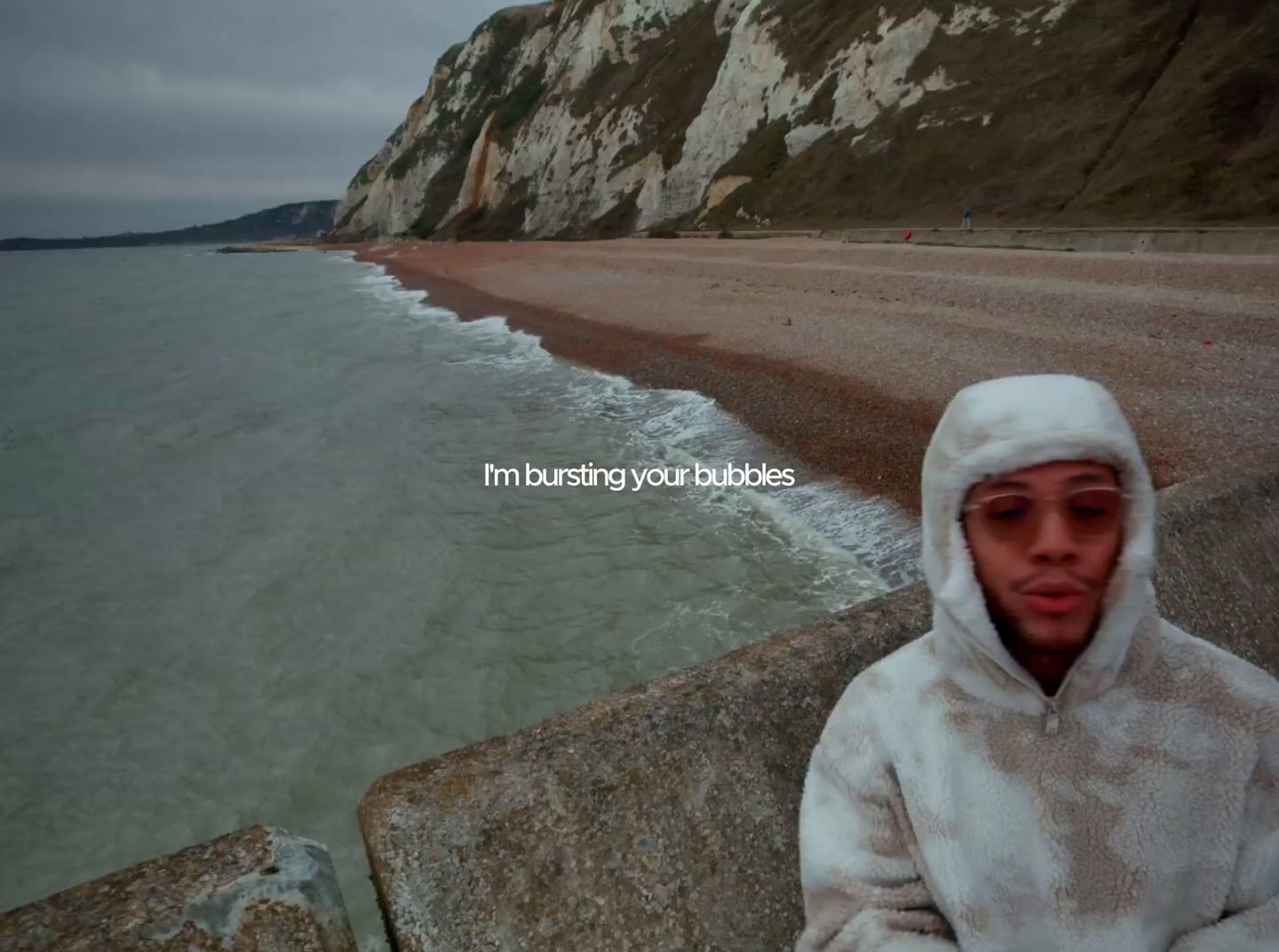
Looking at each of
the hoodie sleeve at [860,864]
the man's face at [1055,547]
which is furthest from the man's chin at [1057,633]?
the hoodie sleeve at [860,864]

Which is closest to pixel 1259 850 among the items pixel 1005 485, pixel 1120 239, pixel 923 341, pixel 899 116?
pixel 1005 485

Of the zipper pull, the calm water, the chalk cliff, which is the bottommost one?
the calm water

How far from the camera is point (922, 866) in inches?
58.6

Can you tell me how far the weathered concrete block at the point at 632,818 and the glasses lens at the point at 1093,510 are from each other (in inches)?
42.5

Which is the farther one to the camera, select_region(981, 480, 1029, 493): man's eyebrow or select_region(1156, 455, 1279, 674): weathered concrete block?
A: select_region(1156, 455, 1279, 674): weathered concrete block

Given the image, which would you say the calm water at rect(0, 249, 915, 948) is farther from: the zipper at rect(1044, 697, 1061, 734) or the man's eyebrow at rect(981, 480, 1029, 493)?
the man's eyebrow at rect(981, 480, 1029, 493)

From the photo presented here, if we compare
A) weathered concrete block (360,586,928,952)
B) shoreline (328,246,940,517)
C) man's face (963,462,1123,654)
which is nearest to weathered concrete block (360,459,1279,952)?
weathered concrete block (360,586,928,952)

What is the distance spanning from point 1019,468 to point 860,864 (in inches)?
33.1

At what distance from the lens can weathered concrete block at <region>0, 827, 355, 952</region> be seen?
1.57 metres

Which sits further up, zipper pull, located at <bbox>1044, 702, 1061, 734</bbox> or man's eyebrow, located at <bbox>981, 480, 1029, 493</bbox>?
man's eyebrow, located at <bbox>981, 480, 1029, 493</bbox>

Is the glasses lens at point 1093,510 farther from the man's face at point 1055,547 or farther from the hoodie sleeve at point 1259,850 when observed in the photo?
the hoodie sleeve at point 1259,850

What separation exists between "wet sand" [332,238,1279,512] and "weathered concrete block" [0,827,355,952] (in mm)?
7046

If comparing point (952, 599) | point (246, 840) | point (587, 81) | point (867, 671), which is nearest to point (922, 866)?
point (867, 671)

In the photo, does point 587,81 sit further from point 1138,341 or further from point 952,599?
point 952,599
